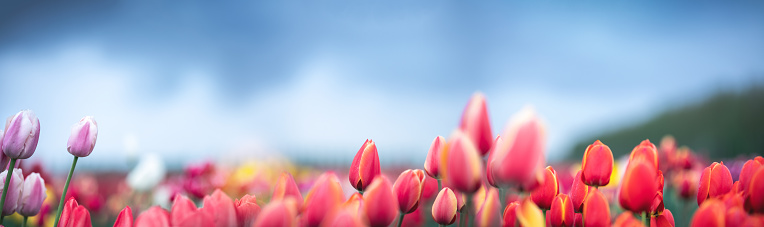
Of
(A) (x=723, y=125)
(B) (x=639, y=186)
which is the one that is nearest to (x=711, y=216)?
(B) (x=639, y=186)

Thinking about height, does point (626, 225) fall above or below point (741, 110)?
above

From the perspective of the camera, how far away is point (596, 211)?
66 cm

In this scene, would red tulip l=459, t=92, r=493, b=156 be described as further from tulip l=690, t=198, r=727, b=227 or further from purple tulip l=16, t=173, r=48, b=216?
purple tulip l=16, t=173, r=48, b=216

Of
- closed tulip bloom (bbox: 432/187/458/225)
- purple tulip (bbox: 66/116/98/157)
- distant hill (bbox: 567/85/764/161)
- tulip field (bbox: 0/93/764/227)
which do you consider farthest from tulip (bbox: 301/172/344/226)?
distant hill (bbox: 567/85/764/161)

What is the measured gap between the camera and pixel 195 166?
2.97 m

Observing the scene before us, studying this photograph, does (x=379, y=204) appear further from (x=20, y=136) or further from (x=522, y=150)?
(x=20, y=136)

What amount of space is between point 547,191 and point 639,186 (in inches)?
6.5

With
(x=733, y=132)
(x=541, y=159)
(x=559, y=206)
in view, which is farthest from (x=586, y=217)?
(x=733, y=132)

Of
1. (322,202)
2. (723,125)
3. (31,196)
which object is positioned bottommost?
(723,125)

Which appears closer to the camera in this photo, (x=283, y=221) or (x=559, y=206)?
(x=283, y=221)

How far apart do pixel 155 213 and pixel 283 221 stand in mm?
182

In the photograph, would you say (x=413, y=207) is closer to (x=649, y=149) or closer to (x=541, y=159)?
(x=541, y=159)

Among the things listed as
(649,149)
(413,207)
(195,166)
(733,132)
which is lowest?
(733,132)

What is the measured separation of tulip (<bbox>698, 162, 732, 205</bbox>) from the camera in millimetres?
779
